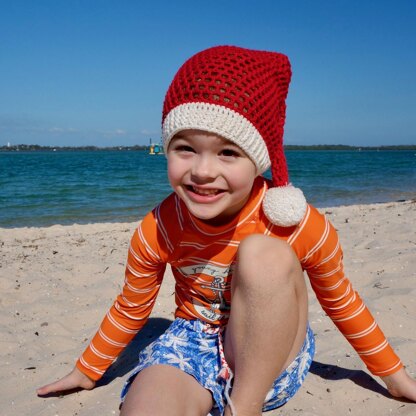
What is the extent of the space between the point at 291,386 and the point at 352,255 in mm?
2342

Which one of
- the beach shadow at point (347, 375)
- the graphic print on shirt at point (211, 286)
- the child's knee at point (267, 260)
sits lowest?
the beach shadow at point (347, 375)

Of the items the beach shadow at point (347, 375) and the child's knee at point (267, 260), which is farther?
the beach shadow at point (347, 375)

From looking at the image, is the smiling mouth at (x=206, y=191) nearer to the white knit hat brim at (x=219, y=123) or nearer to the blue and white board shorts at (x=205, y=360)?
the white knit hat brim at (x=219, y=123)

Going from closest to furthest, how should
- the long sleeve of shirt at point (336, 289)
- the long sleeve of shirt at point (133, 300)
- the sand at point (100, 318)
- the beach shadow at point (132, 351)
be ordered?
the long sleeve of shirt at point (336, 289) < the long sleeve of shirt at point (133, 300) < the sand at point (100, 318) < the beach shadow at point (132, 351)

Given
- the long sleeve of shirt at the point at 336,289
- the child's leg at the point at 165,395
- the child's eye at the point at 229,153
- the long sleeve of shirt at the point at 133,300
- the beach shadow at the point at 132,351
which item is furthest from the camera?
the beach shadow at the point at 132,351

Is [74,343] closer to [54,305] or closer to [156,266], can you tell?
[54,305]

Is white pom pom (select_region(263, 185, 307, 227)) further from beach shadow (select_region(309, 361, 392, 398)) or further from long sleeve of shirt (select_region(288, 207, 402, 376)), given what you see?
beach shadow (select_region(309, 361, 392, 398))

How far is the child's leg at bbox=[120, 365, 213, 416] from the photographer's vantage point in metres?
1.42

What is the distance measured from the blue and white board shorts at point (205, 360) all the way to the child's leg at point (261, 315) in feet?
0.43

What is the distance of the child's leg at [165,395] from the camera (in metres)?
1.42

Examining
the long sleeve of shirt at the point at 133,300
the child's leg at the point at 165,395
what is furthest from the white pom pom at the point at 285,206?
the child's leg at the point at 165,395

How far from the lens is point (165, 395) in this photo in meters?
1.48

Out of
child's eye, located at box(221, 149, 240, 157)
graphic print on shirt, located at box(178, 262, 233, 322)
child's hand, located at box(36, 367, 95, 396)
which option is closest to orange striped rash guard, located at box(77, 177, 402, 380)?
graphic print on shirt, located at box(178, 262, 233, 322)

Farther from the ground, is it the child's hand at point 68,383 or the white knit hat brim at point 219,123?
the white knit hat brim at point 219,123
